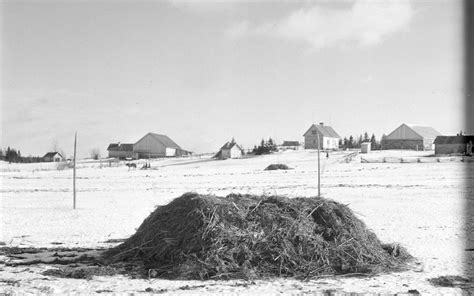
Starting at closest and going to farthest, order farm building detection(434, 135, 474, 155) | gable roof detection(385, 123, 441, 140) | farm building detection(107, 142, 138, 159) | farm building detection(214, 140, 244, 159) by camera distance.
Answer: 1. farm building detection(434, 135, 474, 155)
2. farm building detection(214, 140, 244, 159)
3. gable roof detection(385, 123, 441, 140)
4. farm building detection(107, 142, 138, 159)

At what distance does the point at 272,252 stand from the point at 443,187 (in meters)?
22.7

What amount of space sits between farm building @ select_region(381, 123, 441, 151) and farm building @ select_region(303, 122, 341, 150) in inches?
441

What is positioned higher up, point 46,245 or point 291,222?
point 291,222

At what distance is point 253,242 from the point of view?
10016mm

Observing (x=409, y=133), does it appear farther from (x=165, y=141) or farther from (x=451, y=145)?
(x=165, y=141)

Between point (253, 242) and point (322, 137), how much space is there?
86.3 metres

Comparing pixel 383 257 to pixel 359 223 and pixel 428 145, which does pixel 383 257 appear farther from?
pixel 428 145

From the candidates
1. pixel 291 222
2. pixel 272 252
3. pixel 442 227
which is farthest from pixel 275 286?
pixel 442 227

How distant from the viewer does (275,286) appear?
8758mm

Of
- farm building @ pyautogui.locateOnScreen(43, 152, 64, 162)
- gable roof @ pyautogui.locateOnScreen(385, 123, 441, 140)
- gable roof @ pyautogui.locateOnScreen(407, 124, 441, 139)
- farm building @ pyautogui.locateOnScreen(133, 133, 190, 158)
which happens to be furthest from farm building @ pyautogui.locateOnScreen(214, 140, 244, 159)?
Result: farm building @ pyautogui.locateOnScreen(43, 152, 64, 162)

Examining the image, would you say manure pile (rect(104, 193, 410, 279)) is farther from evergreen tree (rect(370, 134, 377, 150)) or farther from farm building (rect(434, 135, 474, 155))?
evergreen tree (rect(370, 134, 377, 150))

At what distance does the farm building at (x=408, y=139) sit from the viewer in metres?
86.8

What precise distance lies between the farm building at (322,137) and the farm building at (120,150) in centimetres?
3487

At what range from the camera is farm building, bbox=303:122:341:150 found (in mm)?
94875
